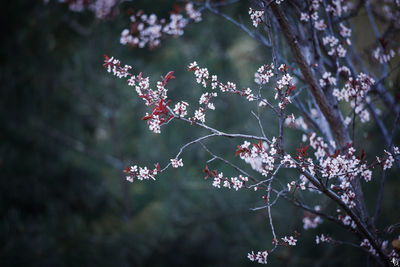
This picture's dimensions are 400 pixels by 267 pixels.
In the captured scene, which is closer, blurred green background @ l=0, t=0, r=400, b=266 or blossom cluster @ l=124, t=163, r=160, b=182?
blossom cluster @ l=124, t=163, r=160, b=182

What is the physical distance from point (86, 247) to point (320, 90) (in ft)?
14.1

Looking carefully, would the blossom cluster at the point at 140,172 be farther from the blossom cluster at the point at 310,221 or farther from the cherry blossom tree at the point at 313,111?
the blossom cluster at the point at 310,221

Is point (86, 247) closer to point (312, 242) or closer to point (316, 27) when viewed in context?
point (312, 242)

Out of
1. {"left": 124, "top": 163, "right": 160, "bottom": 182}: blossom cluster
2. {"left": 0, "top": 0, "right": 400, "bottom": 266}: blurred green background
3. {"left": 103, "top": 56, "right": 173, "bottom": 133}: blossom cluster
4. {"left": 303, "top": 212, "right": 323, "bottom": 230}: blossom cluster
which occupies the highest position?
{"left": 0, "top": 0, "right": 400, "bottom": 266}: blurred green background

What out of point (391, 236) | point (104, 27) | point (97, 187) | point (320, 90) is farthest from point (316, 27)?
point (97, 187)

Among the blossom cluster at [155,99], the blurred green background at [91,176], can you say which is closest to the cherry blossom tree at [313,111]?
the blossom cluster at [155,99]

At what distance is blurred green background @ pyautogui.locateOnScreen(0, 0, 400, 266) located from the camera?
14.8ft

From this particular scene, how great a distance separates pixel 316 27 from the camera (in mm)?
1718

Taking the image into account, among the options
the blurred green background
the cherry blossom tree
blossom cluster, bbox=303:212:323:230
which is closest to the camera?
the cherry blossom tree

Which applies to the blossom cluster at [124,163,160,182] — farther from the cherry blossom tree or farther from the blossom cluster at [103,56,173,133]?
the blossom cluster at [103,56,173,133]

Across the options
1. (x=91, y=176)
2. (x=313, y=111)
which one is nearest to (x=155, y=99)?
(x=313, y=111)

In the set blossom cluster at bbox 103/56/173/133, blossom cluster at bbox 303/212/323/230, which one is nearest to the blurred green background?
blossom cluster at bbox 303/212/323/230

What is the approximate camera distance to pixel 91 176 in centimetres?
557

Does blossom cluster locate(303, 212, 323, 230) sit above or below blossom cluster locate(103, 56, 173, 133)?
below
